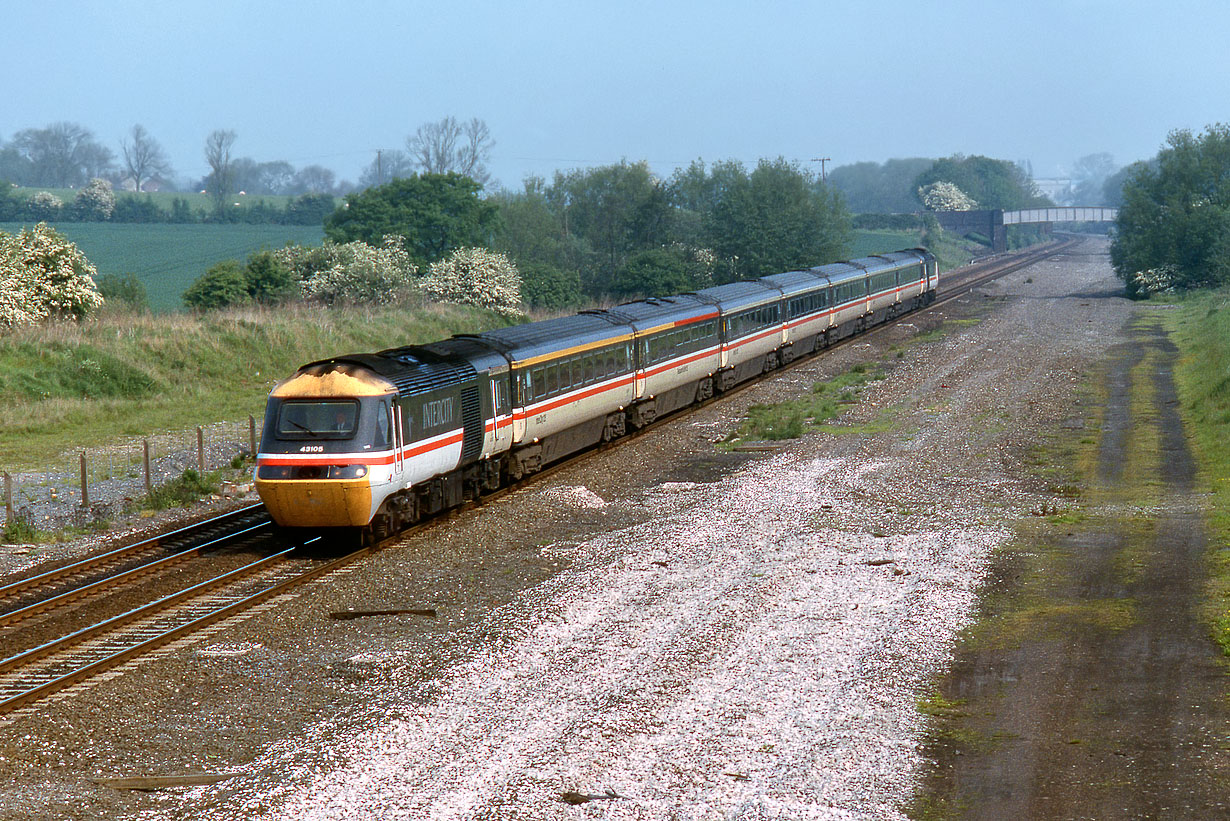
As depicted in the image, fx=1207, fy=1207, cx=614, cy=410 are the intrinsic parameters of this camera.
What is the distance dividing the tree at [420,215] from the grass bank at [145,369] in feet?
106

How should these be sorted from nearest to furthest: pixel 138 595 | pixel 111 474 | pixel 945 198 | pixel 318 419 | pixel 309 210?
1. pixel 138 595
2. pixel 318 419
3. pixel 111 474
4. pixel 309 210
5. pixel 945 198

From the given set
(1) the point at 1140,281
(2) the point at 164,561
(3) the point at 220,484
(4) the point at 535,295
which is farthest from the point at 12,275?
(1) the point at 1140,281

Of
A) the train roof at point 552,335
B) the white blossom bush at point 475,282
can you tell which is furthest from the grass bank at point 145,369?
the white blossom bush at point 475,282

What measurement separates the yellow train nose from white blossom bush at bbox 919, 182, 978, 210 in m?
172

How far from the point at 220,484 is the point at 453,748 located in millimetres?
17236

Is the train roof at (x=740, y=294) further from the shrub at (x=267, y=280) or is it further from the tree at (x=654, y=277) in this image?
the tree at (x=654, y=277)

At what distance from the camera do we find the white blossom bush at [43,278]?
139 feet

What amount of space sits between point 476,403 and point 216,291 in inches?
1535

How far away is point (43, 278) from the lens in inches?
1773

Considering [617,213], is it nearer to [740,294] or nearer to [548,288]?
[548,288]

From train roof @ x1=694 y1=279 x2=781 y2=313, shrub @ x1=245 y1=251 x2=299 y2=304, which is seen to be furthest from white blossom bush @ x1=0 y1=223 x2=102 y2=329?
train roof @ x1=694 y1=279 x2=781 y2=313

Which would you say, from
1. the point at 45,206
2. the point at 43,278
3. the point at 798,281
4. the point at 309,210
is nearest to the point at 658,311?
the point at 798,281

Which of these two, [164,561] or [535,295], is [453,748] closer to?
[164,561]

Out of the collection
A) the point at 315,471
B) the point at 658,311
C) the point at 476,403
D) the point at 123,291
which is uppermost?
the point at 123,291
